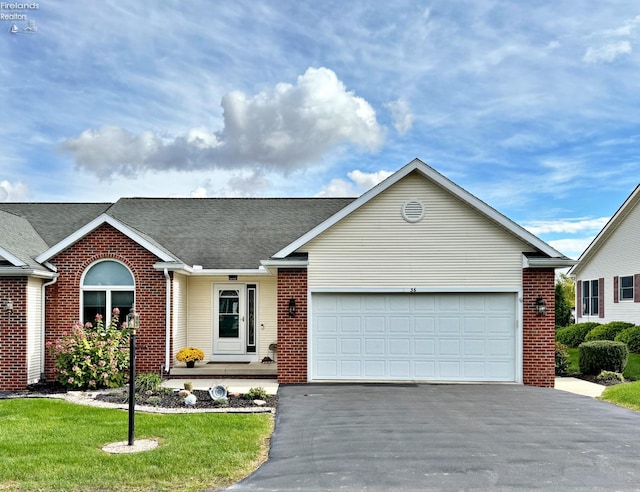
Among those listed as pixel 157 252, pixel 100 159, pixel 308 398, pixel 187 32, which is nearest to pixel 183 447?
pixel 308 398

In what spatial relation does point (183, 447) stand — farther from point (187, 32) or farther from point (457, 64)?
point (457, 64)

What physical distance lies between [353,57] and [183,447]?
12.3 meters

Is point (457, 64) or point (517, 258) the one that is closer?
point (517, 258)

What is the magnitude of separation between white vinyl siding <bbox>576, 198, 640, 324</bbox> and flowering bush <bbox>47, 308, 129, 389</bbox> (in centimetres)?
1899

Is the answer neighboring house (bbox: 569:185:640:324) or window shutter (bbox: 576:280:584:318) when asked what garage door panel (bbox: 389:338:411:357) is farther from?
window shutter (bbox: 576:280:584:318)

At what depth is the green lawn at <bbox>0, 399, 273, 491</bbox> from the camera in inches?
258

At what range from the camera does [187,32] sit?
1516cm

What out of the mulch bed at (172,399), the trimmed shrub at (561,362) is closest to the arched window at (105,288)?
the mulch bed at (172,399)

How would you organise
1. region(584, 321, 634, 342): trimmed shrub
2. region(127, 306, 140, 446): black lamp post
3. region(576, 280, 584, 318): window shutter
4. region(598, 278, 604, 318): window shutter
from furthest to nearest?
region(576, 280, 584, 318): window shutter → region(598, 278, 604, 318): window shutter → region(584, 321, 634, 342): trimmed shrub → region(127, 306, 140, 446): black lamp post

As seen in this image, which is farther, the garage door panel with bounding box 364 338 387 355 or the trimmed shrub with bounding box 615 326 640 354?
the trimmed shrub with bounding box 615 326 640 354

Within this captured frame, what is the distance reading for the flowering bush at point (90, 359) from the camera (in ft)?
41.8

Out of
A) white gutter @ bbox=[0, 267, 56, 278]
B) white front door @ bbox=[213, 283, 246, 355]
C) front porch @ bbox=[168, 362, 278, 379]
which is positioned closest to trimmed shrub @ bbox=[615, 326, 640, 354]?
front porch @ bbox=[168, 362, 278, 379]
